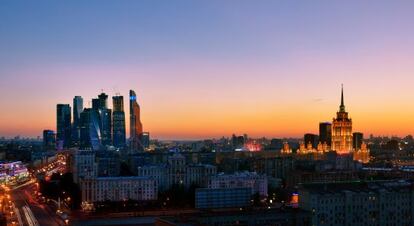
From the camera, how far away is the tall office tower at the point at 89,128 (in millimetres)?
171125

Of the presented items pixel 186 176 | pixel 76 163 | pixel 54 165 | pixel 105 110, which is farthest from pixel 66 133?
pixel 186 176

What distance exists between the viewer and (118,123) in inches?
6914

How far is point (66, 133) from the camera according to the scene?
191 m

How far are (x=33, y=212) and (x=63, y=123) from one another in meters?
135

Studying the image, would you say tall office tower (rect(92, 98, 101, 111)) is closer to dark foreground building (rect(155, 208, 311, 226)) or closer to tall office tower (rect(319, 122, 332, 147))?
tall office tower (rect(319, 122, 332, 147))

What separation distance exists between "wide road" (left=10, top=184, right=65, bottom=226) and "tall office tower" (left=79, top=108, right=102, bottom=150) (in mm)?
92254

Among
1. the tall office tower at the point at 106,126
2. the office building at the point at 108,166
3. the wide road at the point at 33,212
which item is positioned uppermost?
the tall office tower at the point at 106,126

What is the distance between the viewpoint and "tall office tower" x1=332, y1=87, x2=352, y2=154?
10843 cm

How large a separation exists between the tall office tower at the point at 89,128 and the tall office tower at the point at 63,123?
689 centimetres

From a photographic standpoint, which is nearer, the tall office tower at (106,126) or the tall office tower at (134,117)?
the tall office tower at (134,117)

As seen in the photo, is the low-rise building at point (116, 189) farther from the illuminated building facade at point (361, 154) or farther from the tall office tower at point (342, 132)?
the illuminated building facade at point (361, 154)

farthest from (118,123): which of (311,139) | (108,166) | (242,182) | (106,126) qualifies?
(242,182)

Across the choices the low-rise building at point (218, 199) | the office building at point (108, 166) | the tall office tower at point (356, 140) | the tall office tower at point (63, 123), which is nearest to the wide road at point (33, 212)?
the office building at point (108, 166)

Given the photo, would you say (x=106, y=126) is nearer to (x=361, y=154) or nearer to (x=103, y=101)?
(x=103, y=101)
